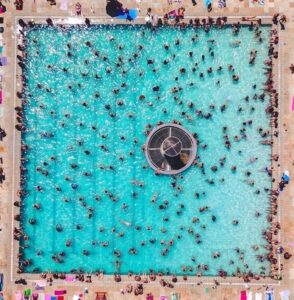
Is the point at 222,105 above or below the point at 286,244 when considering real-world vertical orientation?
above

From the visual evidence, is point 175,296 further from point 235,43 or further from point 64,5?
point 64,5

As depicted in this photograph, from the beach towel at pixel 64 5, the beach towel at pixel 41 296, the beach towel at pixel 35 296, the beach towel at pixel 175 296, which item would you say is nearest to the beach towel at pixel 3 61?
the beach towel at pixel 64 5

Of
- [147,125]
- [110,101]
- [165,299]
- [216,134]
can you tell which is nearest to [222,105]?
[216,134]

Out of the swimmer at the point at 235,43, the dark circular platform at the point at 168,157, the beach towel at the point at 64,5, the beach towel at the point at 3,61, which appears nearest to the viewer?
the dark circular platform at the point at 168,157

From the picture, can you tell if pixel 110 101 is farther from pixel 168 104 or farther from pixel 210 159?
pixel 210 159

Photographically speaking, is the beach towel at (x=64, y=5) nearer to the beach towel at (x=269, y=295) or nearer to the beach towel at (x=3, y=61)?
the beach towel at (x=3, y=61)

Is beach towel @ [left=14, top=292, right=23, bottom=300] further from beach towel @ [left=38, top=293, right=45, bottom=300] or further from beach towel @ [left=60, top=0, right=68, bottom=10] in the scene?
beach towel @ [left=60, top=0, right=68, bottom=10]
